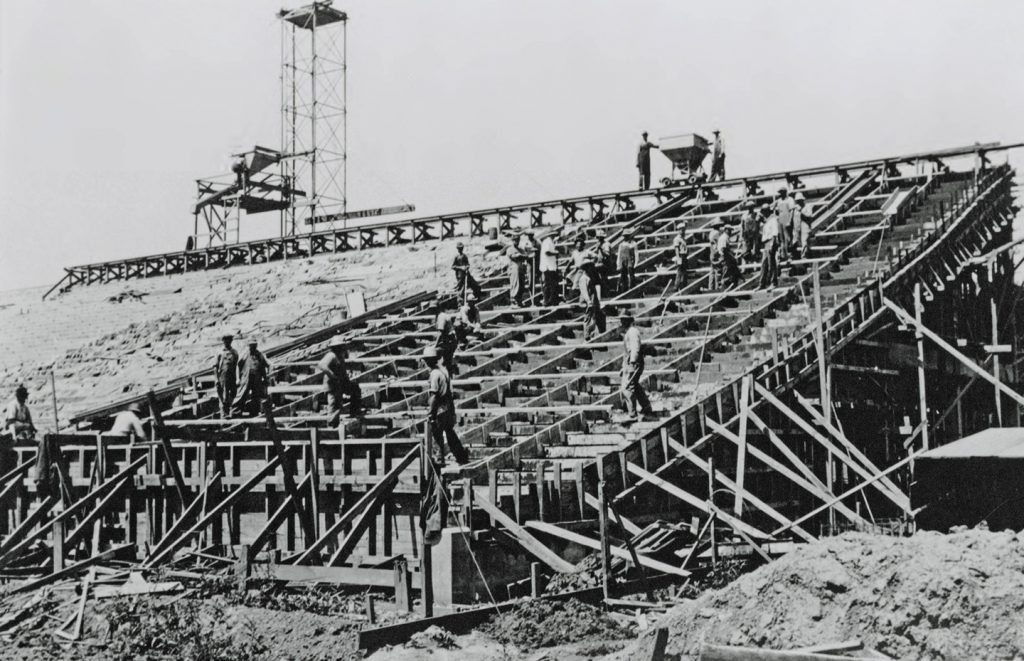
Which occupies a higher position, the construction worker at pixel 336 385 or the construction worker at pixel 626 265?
the construction worker at pixel 626 265

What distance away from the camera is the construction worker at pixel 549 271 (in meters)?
25.7

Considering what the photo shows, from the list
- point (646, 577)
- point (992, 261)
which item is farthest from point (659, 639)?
point (992, 261)

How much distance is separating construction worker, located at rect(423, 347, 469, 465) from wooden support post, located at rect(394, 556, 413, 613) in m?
2.04

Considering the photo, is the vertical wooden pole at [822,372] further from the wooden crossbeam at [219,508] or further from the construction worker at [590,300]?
the wooden crossbeam at [219,508]

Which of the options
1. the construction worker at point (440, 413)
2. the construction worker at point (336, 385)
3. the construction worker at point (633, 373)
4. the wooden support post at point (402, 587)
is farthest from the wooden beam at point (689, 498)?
the construction worker at point (336, 385)

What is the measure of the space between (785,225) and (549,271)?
4922 mm

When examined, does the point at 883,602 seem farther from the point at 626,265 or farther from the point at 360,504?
the point at 626,265

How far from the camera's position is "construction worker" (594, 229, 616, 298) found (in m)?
25.7

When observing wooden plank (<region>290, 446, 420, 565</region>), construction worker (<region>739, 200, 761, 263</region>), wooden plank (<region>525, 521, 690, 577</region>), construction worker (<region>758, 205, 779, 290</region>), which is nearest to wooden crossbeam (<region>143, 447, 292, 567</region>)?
wooden plank (<region>290, 446, 420, 565</region>)

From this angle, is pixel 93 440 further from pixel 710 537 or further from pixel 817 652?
pixel 817 652

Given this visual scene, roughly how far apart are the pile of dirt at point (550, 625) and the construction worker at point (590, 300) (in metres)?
10.6

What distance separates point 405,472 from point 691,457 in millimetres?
3771

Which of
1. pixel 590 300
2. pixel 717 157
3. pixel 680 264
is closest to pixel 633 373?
pixel 590 300

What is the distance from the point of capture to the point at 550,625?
1239 cm
